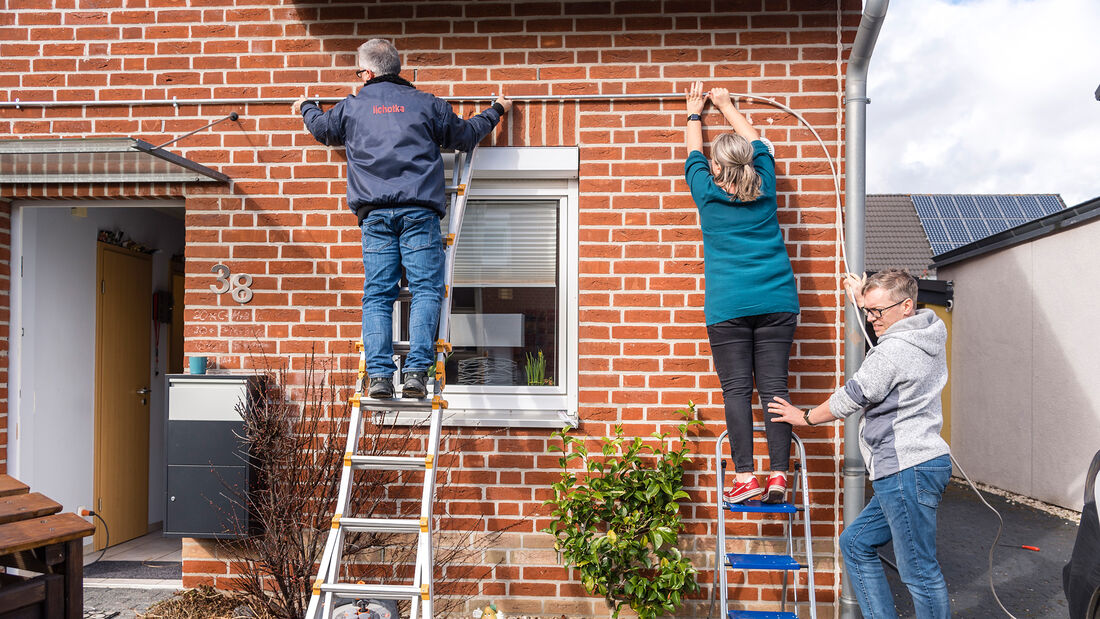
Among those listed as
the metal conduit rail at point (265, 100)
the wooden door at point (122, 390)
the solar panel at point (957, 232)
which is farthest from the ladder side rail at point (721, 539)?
the solar panel at point (957, 232)

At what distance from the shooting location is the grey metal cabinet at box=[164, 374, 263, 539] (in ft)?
12.4

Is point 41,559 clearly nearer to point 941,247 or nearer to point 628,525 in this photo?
point 628,525

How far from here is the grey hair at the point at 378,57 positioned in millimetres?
3529

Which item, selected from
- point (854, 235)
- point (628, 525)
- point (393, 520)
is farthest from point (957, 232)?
point (393, 520)

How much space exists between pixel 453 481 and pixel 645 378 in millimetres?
1178

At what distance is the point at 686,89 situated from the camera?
12.9 feet

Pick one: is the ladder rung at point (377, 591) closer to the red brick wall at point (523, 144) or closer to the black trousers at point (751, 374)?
the red brick wall at point (523, 144)

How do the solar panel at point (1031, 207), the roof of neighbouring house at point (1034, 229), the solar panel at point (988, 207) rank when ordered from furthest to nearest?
the solar panel at point (988, 207) → the solar panel at point (1031, 207) → the roof of neighbouring house at point (1034, 229)

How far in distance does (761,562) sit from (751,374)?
0.86 meters

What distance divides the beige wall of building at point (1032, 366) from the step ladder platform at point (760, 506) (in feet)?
17.6

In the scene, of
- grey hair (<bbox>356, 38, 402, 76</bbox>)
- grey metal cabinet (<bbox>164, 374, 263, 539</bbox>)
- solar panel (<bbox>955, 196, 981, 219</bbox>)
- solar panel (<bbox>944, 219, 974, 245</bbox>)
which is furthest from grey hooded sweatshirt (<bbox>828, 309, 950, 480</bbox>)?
solar panel (<bbox>955, 196, 981, 219</bbox>)

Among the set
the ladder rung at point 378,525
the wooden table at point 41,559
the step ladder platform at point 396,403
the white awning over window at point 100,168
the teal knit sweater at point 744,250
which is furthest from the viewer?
the white awning over window at point 100,168

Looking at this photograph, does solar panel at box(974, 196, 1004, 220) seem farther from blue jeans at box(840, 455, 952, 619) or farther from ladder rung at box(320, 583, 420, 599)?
ladder rung at box(320, 583, 420, 599)

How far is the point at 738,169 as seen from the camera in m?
3.48
